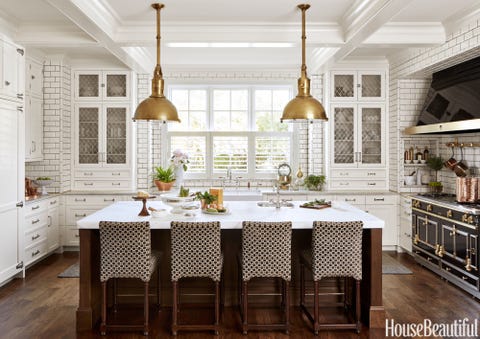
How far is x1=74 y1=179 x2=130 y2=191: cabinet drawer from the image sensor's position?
6.58 meters

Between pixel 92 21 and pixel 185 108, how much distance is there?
10.2 ft

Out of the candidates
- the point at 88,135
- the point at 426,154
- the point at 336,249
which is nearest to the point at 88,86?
the point at 88,135

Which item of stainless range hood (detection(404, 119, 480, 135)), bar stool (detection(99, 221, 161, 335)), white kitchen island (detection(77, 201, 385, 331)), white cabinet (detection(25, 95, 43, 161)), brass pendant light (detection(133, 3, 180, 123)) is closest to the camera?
bar stool (detection(99, 221, 161, 335))

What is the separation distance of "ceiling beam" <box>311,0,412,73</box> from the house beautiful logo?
283 cm

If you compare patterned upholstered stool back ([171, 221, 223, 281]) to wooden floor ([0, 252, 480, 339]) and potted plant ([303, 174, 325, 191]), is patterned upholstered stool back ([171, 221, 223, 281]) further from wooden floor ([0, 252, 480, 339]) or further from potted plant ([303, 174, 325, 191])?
potted plant ([303, 174, 325, 191])

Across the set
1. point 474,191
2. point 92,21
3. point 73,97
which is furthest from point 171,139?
point 474,191

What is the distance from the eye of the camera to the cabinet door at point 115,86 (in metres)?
6.51

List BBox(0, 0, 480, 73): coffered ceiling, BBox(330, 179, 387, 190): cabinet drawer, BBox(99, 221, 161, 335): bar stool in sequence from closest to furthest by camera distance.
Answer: BBox(99, 221, 161, 335): bar stool < BBox(0, 0, 480, 73): coffered ceiling < BBox(330, 179, 387, 190): cabinet drawer

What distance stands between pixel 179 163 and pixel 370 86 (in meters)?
3.34

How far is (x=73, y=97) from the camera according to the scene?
649cm

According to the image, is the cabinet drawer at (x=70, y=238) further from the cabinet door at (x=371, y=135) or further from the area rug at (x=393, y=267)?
the cabinet door at (x=371, y=135)

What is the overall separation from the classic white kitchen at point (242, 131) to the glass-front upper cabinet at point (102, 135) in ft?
0.07

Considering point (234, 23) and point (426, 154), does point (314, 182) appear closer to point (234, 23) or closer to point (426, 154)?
point (426, 154)

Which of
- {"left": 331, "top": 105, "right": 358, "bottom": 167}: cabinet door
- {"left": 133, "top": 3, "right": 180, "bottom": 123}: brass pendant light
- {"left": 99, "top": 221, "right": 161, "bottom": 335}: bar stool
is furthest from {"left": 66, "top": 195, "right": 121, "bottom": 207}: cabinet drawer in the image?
{"left": 331, "top": 105, "right": 358, "bottom": 167}: cabinet door
